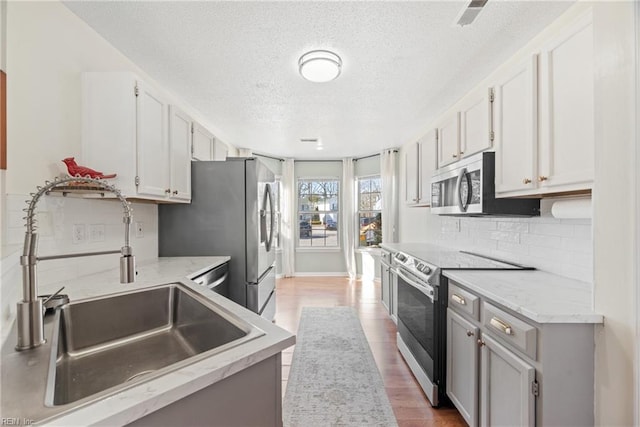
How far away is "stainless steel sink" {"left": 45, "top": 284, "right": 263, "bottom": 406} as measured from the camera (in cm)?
94

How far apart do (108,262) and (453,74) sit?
9.83 feet

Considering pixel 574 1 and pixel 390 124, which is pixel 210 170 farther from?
pixel 574 1

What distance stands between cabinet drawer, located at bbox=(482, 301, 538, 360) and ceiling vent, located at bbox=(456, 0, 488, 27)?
1505 millimetres

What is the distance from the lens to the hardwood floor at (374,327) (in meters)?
1.86

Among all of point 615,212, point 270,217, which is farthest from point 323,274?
point 615,212

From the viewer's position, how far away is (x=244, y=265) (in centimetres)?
269

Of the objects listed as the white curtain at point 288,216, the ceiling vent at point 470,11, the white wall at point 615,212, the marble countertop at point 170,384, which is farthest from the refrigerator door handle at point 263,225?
the white curtain at point 288,216

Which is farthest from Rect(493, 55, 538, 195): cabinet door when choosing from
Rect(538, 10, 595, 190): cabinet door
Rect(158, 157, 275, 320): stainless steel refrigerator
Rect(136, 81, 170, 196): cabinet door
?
Rect(136, 81, 170, 196): cabinet door

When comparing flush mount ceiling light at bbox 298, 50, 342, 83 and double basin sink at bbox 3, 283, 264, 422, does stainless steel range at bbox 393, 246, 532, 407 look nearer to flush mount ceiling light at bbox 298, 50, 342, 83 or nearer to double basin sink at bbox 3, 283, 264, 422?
double basin sink at bbox 3, 283, 264, 422

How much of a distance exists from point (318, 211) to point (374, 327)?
3003 millimetres

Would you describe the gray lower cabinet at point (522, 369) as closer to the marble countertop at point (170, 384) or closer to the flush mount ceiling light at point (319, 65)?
the marble countertop at point (170, 384)

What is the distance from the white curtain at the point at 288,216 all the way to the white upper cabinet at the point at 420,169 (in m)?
2.52

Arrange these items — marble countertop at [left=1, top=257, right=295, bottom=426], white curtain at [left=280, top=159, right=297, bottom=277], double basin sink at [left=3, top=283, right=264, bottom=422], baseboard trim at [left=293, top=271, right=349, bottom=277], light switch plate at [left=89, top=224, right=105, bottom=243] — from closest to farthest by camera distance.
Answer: marble countertop at [left=1, top=257, right=295, bottom=426] < double basin sink at [left=3, top=283, right=264, bottom=422] < light switch plate at [left=89, top=224, right=105, bottom=243] < white curtain at [left=280, top=159, right=297, bottom=277] < baseboard trim at [left=293, top=271, right=349, bottom=277]

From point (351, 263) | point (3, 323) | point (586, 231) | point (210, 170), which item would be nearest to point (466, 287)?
point (586, 231)
